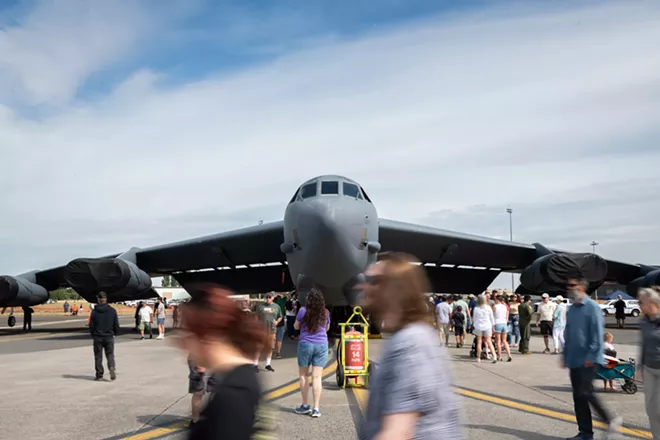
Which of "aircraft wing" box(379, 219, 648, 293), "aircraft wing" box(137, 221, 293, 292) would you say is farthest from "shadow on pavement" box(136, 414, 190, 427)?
"aircraft wing" box(379, 219, 648, 293)

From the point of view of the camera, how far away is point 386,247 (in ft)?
69.4

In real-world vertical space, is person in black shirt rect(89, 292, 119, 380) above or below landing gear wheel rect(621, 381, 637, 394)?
above

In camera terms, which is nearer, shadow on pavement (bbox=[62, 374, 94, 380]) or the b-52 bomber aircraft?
shadow on pavement (bbox=[62, 374, 94, 380])

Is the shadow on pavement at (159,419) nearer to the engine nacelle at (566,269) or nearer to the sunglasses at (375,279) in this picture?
the sunglasses at (375,279)

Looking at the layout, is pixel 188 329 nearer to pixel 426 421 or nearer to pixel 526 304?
pixel 426 421

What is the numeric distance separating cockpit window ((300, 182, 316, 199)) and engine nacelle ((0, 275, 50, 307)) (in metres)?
12.3

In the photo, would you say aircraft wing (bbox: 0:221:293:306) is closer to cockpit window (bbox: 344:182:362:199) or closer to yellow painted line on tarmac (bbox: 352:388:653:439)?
cockpit window (bbox: 344:182:362:199)

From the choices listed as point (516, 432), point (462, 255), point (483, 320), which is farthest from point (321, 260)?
point (462, 255)

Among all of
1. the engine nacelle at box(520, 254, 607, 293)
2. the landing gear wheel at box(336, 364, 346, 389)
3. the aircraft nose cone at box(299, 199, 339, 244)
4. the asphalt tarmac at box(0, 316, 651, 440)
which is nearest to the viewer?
the asphalt tarmac at box(0, 316, 651, 440)

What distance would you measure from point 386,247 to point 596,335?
14793mm

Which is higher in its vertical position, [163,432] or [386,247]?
[386,247]

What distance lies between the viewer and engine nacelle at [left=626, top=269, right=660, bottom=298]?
19641 mm

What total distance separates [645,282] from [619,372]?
12.5 meters

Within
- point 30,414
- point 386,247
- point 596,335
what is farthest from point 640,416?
point 386,247
